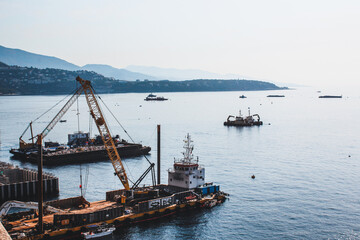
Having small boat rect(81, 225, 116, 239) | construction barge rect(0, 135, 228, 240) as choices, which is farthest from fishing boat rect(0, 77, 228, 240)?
small boat rect(81, 225, 116, 239)

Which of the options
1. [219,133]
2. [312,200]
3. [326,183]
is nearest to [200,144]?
[219,133]

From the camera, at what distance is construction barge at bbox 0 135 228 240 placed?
37938 mm

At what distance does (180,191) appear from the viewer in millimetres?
51594

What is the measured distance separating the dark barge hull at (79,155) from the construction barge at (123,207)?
141 feet

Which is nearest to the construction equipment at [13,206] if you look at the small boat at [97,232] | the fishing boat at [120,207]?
the fishing boat at [120,207]

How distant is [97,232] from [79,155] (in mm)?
55429

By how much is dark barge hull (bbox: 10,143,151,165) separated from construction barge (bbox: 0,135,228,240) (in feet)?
141

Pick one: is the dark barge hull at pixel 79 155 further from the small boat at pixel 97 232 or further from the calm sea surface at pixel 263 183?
the small boat at pixel 97 232

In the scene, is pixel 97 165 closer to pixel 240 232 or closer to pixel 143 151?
pixel 143 151

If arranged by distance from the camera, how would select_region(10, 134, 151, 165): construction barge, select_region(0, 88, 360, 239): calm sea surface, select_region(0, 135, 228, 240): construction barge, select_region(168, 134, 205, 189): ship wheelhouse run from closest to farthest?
select_region(0, 135, 228, 240): construction barge, select_region(0, 88, 360, 239): calm sea surface, select_region(168, 134, 205, 189): ship wheelhouse, select_region(10, 134, 151, 165): construction barge

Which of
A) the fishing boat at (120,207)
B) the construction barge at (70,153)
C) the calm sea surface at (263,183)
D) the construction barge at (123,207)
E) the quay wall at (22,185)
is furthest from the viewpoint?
the construction barge at (70,153)

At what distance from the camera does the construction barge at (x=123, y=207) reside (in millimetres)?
37938

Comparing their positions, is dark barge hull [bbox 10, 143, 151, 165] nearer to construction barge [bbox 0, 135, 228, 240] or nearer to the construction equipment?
construction barge [bbox 0, 135, 228, 240]

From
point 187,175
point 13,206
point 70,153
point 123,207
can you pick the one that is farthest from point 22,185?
point 70,153
